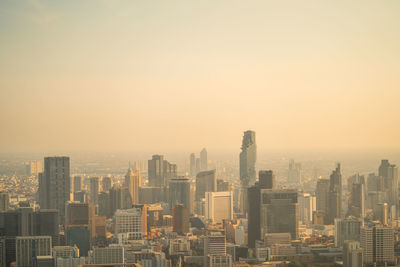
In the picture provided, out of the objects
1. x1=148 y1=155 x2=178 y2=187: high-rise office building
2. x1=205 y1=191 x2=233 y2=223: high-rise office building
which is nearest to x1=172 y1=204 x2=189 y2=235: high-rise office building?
x1=205 y1=191 x2=233 y2=223: high-rise office building

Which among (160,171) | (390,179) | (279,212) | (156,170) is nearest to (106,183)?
(156,170)

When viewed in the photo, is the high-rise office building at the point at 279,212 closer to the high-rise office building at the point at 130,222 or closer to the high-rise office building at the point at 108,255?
the high-rise office building at the point at 130,222

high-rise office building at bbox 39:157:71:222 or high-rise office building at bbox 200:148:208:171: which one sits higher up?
high-rise office building at bbox 200:148:208:171

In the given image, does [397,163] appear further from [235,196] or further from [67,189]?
[67,189]

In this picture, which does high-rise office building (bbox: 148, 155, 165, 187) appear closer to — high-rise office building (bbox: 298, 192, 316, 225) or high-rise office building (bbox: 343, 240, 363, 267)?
high-rise office building (bbox: 298, 192, 316, 225)

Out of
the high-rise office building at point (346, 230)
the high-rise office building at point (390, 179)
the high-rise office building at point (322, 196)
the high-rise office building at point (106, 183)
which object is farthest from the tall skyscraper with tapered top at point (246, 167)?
the high-rise office building at point (106, 183)
